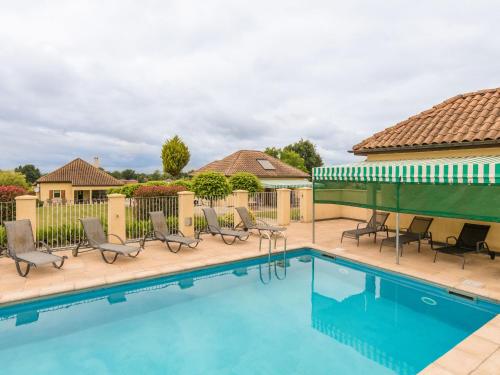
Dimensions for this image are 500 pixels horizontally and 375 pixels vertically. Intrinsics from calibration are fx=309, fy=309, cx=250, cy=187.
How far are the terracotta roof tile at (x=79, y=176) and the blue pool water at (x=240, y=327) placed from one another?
4766 cm

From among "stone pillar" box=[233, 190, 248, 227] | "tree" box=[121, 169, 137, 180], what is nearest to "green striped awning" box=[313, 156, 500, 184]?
"stone pillar" box=[233, 190, 248, 227]

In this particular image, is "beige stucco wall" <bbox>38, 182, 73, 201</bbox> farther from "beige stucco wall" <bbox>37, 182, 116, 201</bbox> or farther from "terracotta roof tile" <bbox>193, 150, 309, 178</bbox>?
"terracotta roof tile" <bbox>193, 150, 309, 178</bbox>

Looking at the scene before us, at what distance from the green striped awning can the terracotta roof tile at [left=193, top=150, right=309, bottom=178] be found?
89.5ft

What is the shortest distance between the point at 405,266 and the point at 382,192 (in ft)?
11.1

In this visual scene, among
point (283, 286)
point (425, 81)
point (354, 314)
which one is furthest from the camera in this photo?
point (425, 81)

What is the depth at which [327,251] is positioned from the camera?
12.0m

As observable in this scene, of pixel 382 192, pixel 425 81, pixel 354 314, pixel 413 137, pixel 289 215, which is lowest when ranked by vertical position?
pixel 354 314

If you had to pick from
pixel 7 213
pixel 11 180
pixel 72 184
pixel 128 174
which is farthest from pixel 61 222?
pixel 128 174

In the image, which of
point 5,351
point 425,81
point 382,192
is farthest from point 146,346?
point 425,81

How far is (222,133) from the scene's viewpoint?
188 ft

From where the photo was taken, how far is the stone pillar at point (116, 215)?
1200cm

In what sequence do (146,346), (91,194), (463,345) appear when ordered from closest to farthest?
(463,345) < (146,346) < (91,194)

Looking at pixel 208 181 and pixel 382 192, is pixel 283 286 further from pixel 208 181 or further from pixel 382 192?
pixel 208 181

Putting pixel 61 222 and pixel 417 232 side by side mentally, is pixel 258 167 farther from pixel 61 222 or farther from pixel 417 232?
pixel 61 222
